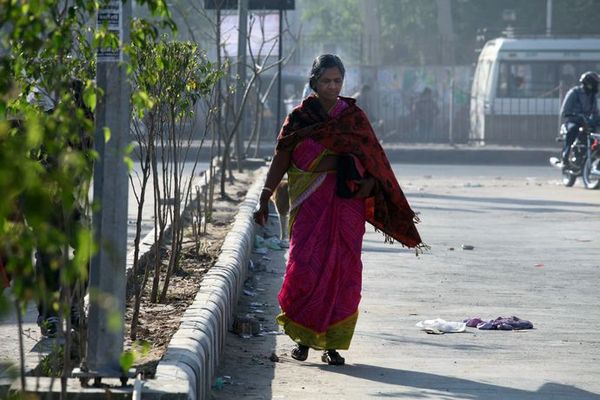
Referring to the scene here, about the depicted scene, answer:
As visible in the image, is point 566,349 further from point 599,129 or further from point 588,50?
point 588,50

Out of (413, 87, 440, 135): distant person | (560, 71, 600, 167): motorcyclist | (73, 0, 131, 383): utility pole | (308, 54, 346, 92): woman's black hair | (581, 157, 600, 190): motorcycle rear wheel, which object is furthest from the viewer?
(413, 87, 440, 135): distant person

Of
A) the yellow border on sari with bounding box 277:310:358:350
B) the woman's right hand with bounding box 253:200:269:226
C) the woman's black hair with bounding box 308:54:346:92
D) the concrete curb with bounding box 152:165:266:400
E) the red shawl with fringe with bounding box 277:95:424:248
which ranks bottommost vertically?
the yellow border on sari with bounding box 277:310:358:350

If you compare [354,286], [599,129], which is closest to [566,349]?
[354,286]

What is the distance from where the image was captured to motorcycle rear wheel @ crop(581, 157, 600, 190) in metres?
20.6

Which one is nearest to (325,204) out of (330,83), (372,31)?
(330,83)

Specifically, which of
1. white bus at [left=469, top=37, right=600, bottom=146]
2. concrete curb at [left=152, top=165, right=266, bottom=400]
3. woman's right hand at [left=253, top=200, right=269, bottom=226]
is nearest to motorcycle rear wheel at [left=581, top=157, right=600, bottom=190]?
concrete curb at [left=152, top=165, right=266, bottom=400]

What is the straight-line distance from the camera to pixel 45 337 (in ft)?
20.6

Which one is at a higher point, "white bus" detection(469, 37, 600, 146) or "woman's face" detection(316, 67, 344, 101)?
"woman's face" detection(316, 67, 344, 101)

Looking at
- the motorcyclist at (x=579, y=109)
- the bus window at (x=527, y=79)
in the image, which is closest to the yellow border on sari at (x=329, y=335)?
the motorcyclist at (x=579, y=109)

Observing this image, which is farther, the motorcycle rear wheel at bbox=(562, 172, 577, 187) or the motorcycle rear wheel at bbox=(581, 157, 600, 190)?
the motorcycle rear wheel at bbox=(562, 172, 577, 187)

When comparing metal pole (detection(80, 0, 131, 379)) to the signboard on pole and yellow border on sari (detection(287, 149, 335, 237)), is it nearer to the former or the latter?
the signboard on pole

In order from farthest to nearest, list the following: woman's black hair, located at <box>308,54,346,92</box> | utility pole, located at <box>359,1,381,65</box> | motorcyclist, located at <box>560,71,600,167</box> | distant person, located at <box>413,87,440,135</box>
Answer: utility pole, located at <box>359,1,381,65</box>, distant person, located at <box>413,87,440,135</box>, motorcyclist, located at <box>560,71,600,167</box>, woman's black hair, located at <box>308,54,346,92</box>

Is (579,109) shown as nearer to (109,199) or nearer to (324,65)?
(324,65)

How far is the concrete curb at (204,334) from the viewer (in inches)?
198
